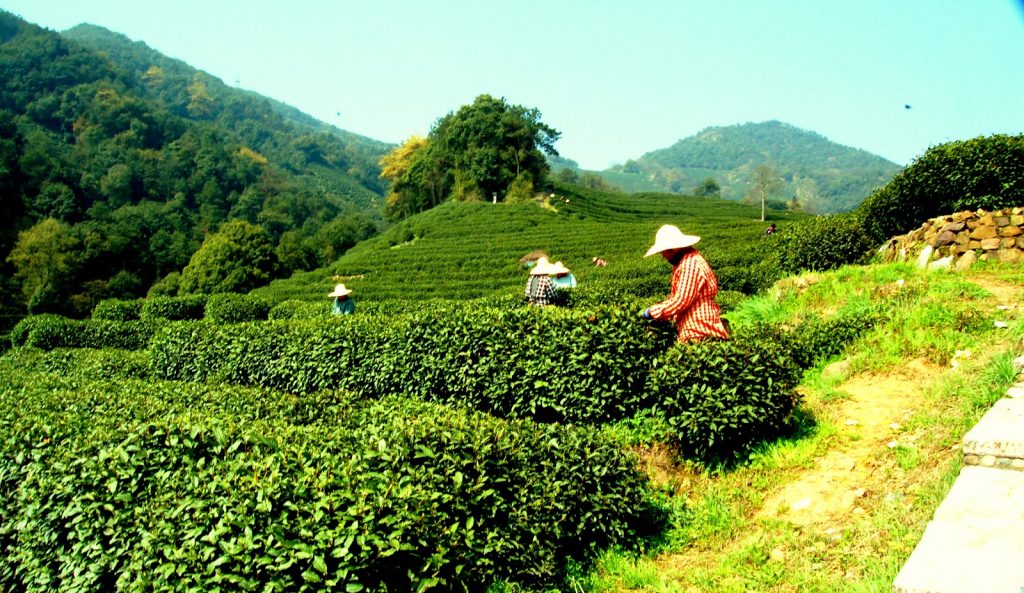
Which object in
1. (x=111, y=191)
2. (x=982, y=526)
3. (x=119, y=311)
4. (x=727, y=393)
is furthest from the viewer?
(x=111, y=191)

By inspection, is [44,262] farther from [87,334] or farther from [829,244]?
[829,244]

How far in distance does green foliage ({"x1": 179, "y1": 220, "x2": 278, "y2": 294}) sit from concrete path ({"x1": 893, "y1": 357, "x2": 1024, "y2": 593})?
179 ft

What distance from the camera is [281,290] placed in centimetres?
3828

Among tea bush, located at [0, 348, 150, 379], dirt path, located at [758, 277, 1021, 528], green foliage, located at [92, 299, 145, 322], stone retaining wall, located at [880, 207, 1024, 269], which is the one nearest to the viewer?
dirt path, located at [758, 277, 1021, 528]

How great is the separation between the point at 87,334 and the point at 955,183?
2368cm

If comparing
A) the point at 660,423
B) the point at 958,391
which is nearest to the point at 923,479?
the point at 958,391

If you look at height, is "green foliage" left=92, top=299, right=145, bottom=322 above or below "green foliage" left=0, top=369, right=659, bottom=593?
below

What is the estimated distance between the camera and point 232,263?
177 feet

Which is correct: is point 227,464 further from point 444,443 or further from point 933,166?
point 933,166

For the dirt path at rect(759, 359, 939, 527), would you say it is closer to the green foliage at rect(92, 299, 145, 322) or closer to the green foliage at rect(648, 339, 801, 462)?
the green foliage at rect(648, 339, 801, 462)

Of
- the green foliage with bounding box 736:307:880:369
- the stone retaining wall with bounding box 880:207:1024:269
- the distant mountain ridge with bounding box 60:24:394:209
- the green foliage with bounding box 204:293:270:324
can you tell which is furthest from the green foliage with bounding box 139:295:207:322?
the distant mountain ridge with bounding box 60:24:394:209

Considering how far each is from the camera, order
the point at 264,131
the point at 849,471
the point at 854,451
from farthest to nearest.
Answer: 1. the point at 264,131
2. the point at 854,451
3. the point at 849,471

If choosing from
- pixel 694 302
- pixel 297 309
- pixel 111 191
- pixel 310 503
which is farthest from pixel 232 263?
pixel 310 503

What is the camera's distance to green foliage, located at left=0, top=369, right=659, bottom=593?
3.36m
